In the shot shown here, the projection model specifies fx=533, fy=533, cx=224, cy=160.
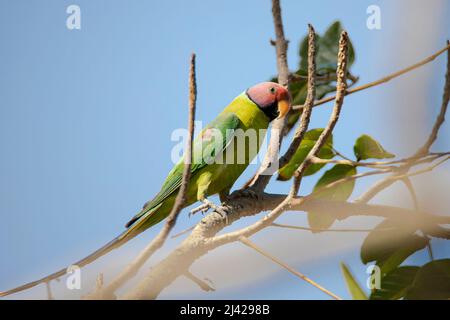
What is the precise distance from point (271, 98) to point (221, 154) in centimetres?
47

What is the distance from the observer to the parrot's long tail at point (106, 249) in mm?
A: 1876

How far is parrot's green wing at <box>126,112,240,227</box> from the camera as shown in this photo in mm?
3057

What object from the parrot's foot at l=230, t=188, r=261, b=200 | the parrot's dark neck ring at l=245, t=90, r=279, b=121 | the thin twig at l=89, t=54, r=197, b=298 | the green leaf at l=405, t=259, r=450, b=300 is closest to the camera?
A: the thin twig at l=89, t=54, r=197, b=298

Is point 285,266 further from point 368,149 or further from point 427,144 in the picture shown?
point 368,149

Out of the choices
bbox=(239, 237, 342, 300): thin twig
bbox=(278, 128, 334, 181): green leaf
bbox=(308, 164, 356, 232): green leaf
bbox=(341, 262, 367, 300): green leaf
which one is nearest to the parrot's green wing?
bbox=(278, 128, 334, 181): green leaf

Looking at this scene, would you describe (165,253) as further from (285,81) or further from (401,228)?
(285,81)

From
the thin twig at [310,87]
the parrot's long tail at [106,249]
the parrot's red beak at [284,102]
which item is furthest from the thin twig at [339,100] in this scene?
the parrot's red beak at [284,102]

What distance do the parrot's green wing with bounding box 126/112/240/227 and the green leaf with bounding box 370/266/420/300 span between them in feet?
4.26

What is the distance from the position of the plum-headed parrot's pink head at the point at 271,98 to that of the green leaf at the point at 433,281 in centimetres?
134

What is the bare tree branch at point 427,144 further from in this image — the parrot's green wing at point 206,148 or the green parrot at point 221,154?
the parrot's green wing at point 206,148

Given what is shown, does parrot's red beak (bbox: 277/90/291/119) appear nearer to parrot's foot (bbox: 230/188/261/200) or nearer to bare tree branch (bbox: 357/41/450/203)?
parrot's foot (bbox: 230/188/261/200)

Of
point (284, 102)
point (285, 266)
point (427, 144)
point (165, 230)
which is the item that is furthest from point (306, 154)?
point (165, 230)
